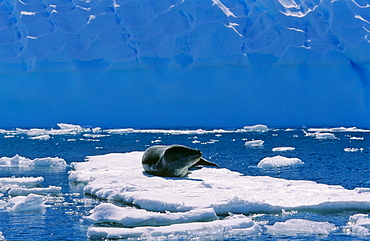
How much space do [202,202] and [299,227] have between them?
1.29 meters

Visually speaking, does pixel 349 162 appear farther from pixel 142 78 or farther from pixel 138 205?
pixel 142 78

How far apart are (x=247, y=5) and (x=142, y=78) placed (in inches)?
205

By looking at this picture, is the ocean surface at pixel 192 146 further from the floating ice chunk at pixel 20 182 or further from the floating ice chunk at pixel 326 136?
the floating ice chunk at pixel 20 182

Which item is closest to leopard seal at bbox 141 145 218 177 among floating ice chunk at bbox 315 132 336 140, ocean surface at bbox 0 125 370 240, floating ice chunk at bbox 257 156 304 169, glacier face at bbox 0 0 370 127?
ocean surface at bbox 0 125 370 240

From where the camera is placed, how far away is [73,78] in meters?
21.4

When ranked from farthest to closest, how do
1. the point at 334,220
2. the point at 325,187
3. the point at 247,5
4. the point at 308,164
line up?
the point at 247,5, the point at 308,164, the point at 325,187, the point at 334,220

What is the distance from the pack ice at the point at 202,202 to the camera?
5.56 meters

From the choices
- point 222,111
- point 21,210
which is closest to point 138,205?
point 21,210

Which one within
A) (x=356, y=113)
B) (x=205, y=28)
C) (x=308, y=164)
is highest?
(x=205, y=28)

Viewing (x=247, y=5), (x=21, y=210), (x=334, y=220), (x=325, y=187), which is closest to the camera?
(x=334, y=220)

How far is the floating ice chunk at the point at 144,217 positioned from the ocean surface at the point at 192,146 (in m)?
0.17

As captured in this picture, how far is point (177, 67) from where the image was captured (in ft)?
69.8

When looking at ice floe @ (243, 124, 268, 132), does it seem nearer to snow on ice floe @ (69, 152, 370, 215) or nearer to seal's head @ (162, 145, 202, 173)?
snow on ice floe @ (69, 152, 370, 215)

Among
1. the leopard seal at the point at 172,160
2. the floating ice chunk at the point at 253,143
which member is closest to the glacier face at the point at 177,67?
the floating ice chunk at the point at 253,143
